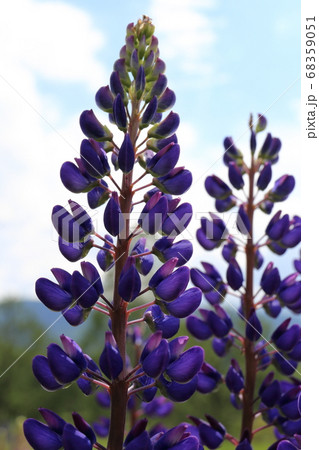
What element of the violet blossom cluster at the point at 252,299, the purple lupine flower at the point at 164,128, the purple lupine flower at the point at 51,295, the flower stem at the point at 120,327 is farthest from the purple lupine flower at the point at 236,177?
the purple lupine flower at the point at 51,295

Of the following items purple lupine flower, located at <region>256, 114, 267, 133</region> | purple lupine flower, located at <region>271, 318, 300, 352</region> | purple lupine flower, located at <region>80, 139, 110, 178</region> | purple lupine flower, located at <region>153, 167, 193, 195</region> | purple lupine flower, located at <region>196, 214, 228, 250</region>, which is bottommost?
purple lupine flower, located at <region>271, 318, 300, 352</region>

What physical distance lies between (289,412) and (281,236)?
2.88 feet

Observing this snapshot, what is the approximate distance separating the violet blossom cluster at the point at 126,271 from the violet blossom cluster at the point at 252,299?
0.76m

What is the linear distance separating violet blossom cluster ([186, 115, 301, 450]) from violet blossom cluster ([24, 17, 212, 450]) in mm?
756

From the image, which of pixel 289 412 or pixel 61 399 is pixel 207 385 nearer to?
pixel 289 412

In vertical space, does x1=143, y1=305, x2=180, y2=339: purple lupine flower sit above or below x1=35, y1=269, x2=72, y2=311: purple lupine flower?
below

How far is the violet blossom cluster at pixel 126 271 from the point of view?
1967mm

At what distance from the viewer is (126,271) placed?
6.61 feet

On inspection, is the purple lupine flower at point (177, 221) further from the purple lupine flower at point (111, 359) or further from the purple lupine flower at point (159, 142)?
the purple lupine flower at point (111, 359)

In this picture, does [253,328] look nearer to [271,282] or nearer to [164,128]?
[271,282]

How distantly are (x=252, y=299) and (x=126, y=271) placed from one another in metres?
1.21

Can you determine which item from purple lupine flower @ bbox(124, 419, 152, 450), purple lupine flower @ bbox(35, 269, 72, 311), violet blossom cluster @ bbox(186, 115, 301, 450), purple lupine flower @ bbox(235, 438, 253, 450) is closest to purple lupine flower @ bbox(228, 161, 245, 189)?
violet blossom cluster @ bbox(186, 115, 301, 450)

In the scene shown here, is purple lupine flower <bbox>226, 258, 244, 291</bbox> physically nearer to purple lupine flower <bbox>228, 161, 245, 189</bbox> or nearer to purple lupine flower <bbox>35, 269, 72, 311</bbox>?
purple lupine flower <bbox>228, 161, 245, 189</bbox>

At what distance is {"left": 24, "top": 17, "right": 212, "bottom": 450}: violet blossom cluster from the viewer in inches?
77.4
